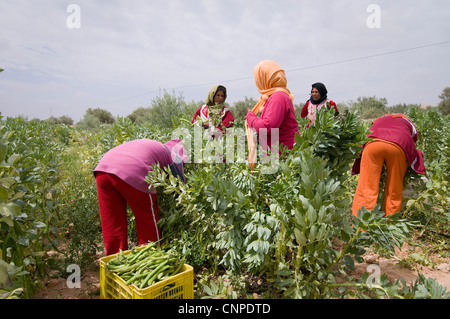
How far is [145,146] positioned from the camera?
228cm

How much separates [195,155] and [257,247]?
1.03 meters

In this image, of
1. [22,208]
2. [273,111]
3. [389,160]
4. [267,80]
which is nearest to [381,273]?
[389,160]

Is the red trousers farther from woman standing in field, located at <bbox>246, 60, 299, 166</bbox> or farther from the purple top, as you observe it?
woman standing in field, located at <bbox>246, 60, 299, 166</bbox>

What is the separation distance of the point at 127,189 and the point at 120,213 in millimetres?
295

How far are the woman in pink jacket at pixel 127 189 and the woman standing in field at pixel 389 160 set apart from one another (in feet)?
6.95

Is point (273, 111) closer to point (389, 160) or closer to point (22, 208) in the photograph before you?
point (389, 160)

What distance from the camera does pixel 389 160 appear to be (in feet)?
9.61

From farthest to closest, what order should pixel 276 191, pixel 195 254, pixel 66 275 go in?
1. pixel 66 275
2. pixel 195 254
3. pixel 276 191

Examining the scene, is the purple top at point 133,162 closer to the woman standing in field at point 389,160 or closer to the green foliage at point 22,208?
the green foliage at point 22,208

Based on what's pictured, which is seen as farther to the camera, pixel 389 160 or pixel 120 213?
pixel 389 160

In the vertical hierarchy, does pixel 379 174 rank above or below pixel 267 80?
below
